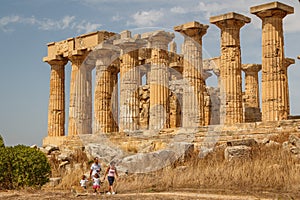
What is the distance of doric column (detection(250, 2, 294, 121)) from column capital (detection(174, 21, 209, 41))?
11.9 feet

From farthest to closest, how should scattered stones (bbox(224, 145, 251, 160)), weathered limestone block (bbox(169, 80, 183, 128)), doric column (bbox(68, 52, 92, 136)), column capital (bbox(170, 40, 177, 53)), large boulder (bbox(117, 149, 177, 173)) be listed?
column capital (bbox(170, 40, 177, 53)) < weathered limestone block (bbox(169, 80, 183, 128)) < doric column (bbox(68, 52, 92, 136)) < large boulder (bbox(117, 149, 177, 173)) < scattered stones (bbox(224, 145, 251, 160))

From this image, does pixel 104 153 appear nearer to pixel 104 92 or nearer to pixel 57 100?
pixel 104 92

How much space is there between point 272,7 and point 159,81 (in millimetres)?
8054

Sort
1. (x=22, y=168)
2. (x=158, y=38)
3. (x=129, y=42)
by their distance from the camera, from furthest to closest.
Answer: (x=129, y=42) → (x=158, y=38) → (x=22, y=168)

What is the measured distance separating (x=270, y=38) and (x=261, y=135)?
489 cm

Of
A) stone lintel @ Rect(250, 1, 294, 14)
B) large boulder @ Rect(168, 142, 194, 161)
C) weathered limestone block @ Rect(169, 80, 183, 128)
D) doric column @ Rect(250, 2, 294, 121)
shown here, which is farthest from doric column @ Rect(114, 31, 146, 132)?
large boulder @ Rect(168, 142, 194, 161)

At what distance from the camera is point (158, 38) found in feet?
96.6

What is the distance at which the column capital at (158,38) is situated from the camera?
29.2 metres

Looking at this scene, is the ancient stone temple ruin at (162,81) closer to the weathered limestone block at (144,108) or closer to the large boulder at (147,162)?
the weathered limestone block at (144,108)

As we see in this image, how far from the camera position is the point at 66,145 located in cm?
3059

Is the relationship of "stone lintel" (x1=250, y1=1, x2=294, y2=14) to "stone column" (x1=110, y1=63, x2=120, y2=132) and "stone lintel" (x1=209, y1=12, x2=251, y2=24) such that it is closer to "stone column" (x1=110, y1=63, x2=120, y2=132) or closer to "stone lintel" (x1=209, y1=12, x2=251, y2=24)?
"stone lintel" (x1=209, y1=12, x2=251, y2=24)

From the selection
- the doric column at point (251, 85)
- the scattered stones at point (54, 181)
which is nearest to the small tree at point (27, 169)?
the scattered stones at point (54, 181)

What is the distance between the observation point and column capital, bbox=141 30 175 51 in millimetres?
29172

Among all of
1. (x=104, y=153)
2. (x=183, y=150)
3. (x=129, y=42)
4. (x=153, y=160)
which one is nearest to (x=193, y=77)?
(x=129, y=42)
